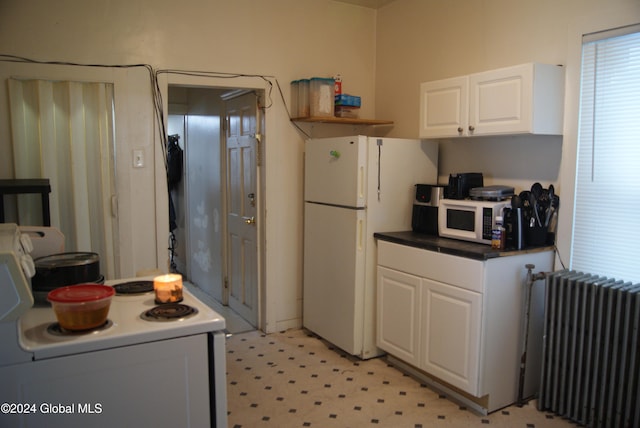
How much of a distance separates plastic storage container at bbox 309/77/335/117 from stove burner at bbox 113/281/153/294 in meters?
2.10

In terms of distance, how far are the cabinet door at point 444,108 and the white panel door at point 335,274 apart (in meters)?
0.77

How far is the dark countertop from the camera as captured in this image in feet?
9.04

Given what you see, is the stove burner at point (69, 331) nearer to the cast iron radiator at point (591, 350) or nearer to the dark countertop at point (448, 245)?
the dark countertop at point (448, 245)

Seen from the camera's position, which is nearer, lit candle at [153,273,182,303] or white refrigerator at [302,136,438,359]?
lit candle at [153,273,182,303]

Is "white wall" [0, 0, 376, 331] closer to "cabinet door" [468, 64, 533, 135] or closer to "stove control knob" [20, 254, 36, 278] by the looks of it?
"cabinet door" [468, 64, 533, 135]

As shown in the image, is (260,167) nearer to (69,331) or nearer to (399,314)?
(399,314)

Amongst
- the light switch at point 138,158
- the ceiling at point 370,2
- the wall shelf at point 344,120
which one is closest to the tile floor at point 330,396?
the light switch at point 138,158

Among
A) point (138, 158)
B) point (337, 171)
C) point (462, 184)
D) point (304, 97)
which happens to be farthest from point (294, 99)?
point (462, 184)

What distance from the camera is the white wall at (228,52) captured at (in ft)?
10.6

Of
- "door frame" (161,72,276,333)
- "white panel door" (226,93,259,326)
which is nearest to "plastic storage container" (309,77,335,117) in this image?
"door frame" (161,72,276,333)

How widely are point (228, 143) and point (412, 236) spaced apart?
7.11ft

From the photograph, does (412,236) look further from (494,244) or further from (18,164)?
(18,164)

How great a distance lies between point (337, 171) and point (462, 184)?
90cm

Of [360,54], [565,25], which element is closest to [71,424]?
[565,25]
